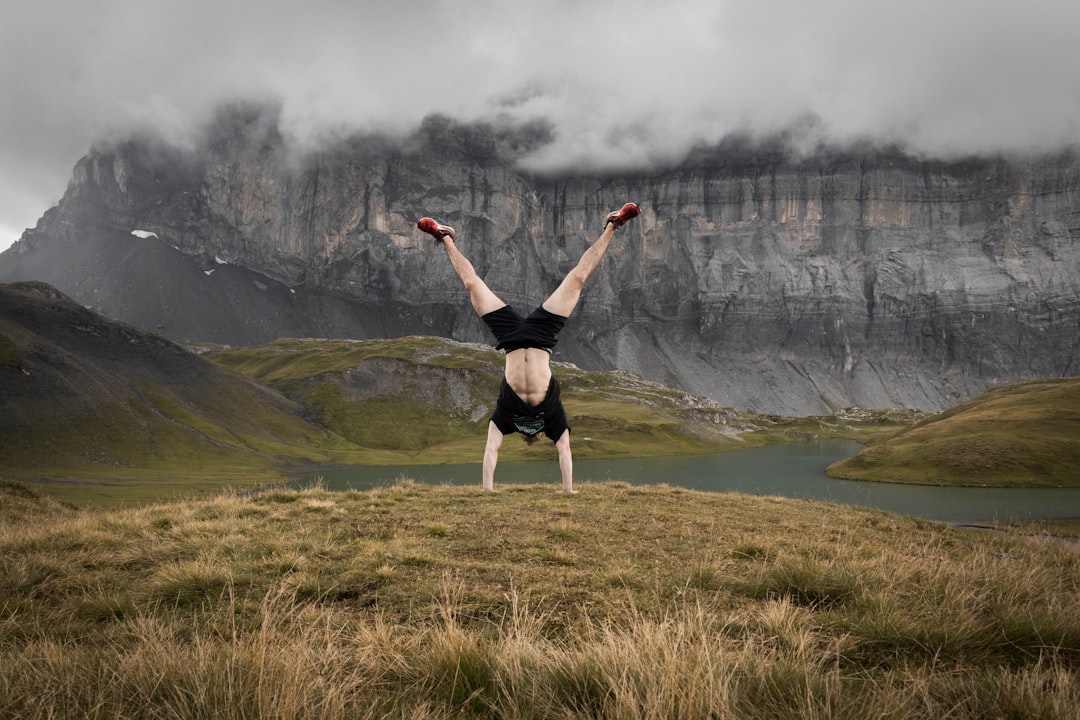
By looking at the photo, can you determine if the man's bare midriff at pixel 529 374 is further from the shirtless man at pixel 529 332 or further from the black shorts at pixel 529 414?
the black shorts at pixel 529 414

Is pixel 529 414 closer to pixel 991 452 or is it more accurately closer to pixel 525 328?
pixel 525 328

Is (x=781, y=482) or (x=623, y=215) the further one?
(x=781, y=482)

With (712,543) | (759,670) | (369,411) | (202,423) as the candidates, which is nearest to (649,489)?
(712,543)

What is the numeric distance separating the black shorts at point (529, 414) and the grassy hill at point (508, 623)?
234cm

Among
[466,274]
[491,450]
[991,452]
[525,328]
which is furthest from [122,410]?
[991,452]

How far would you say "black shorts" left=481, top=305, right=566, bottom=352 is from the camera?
11070 mm

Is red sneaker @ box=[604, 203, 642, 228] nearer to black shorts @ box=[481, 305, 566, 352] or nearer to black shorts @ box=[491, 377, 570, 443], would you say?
black shorts @ box=[481, 305, 566, 352]

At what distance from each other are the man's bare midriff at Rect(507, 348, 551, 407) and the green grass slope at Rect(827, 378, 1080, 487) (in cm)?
6101

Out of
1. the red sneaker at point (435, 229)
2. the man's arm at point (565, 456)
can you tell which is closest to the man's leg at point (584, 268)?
the red sneaker at point (435, 229)

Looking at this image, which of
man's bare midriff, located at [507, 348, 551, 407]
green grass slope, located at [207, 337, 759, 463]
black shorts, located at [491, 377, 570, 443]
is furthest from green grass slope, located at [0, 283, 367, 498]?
man's bare midriff, located at [507, 348, 551, 407]

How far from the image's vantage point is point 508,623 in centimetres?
454

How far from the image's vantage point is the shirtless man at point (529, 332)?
10641 mm

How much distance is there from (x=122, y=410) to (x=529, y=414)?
319 feet

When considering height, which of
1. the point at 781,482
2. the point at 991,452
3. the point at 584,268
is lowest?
the point at 781,482
